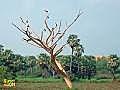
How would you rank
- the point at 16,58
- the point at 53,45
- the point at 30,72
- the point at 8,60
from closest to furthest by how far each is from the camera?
the point at 53,45 → the point at 8,60 → the point at 16,58 → the point at 30,72

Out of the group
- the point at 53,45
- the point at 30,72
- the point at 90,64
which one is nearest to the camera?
the point at 53,45

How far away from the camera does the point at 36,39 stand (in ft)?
17.4

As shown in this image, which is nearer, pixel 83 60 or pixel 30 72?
pixel 83 60

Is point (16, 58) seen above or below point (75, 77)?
above

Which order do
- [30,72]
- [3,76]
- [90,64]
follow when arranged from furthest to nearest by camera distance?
[30,72]
[90,64]
[3,76]

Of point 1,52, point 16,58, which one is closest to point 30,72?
point 16,58

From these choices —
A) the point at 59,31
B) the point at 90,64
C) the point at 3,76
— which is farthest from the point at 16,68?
the point at 59,31

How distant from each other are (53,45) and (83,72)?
263 ft

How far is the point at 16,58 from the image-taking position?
79.9 meters

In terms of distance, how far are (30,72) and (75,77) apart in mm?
22714

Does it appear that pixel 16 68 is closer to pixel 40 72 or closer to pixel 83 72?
pixel 83 72

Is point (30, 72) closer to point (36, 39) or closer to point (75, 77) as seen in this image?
point (75, 77)

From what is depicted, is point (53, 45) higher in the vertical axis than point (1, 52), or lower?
lower

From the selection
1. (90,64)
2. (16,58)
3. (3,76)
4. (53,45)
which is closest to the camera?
(53,45)
